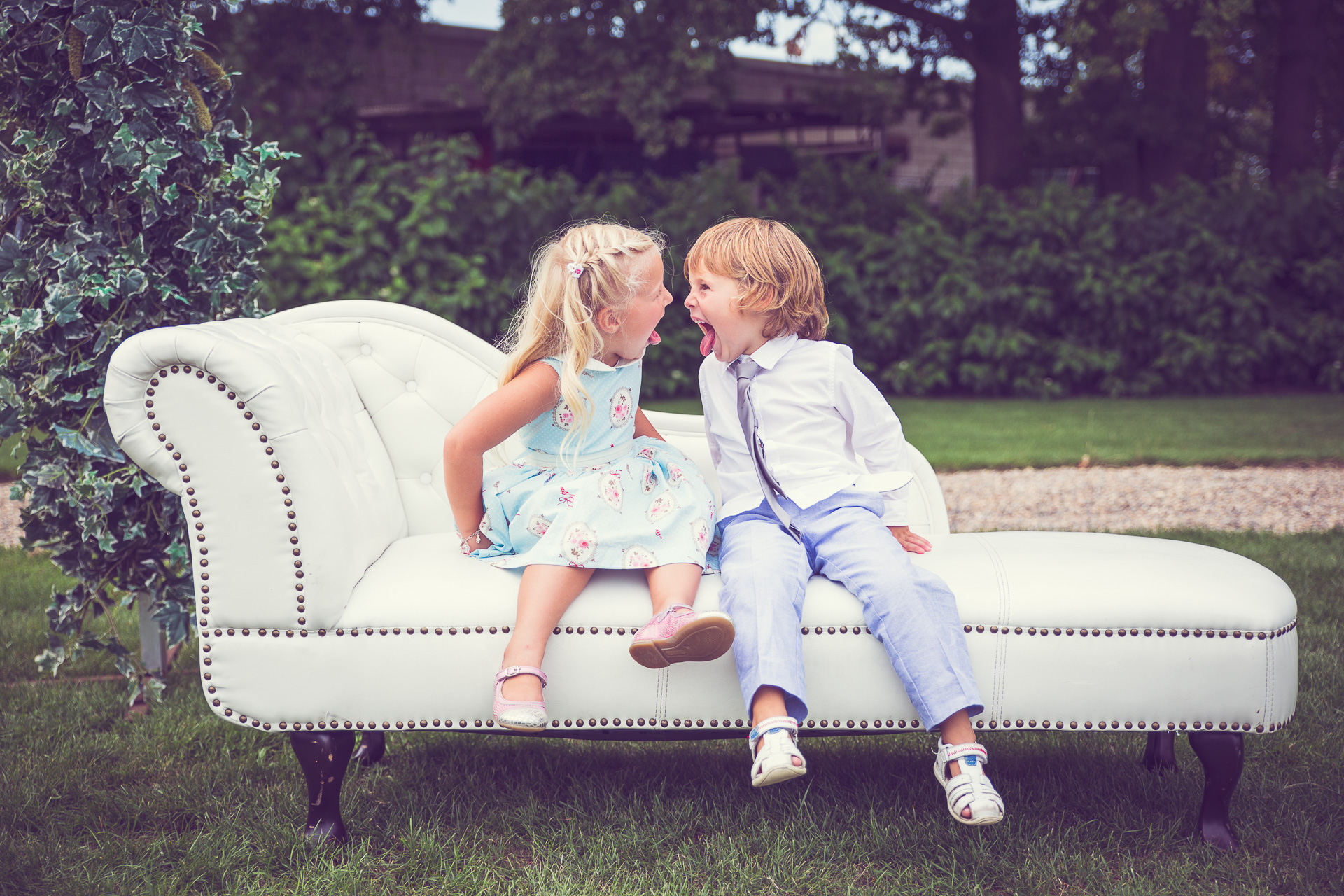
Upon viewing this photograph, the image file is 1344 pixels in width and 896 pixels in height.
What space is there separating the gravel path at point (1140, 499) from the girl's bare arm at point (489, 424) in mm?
3176

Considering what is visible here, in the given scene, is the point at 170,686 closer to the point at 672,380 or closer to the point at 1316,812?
the point at 1316,812

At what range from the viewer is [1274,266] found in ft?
28.9

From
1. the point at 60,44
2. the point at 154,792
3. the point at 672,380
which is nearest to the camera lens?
Result: the point at 154,792

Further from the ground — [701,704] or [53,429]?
[53,429]

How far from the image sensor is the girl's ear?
7.34 ft

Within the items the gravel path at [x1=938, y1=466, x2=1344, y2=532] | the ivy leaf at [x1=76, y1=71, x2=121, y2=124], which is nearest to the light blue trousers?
the ivy leaf at [x1=76, y1=71, x2=121, y2=124]

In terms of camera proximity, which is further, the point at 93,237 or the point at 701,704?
the point at 93,237

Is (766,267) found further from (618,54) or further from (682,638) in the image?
(618,54)

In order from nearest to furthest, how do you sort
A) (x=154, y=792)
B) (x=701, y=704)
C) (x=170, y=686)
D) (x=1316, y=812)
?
1. (x=701, y=704)
2. (x=1316, y=812)
3. (x=154, y=792)
4. (x=170, y=686)

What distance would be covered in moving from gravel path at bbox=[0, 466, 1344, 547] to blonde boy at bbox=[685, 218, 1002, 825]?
2.67 metres

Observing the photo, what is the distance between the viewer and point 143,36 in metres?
2.55

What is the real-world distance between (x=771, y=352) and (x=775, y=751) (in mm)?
979

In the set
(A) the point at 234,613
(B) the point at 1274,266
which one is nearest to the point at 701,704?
(A) the point at 234,613

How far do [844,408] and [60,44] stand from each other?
2177 mm
